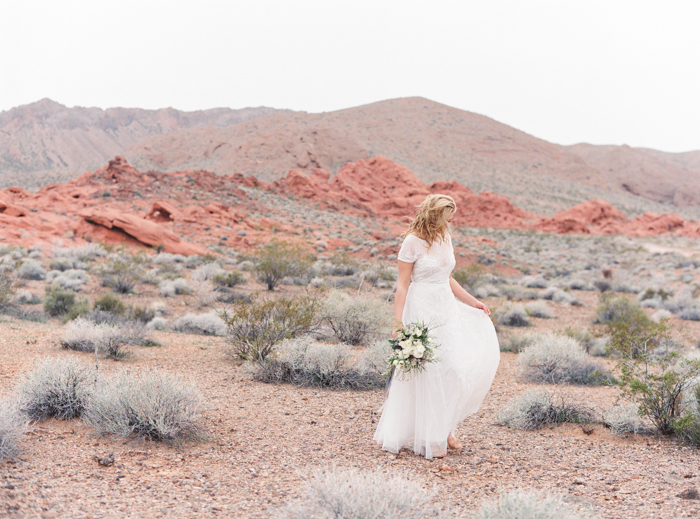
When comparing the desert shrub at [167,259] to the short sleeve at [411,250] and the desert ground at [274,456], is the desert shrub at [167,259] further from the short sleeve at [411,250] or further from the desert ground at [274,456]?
the short sleeve at [411,250]

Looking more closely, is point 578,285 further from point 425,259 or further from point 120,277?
point 425,259

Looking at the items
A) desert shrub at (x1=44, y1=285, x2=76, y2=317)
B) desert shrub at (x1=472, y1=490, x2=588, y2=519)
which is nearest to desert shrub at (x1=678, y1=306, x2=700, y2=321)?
desert shrub at (x1=472, y1=490, x2=588, y2=519)

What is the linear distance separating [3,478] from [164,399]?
1.23 meters

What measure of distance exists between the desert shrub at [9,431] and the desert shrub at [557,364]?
6005 millimetres

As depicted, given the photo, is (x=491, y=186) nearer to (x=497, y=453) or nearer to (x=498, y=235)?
(x=498, y=235)

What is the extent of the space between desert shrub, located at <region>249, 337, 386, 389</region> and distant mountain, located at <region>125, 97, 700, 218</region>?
47.2m

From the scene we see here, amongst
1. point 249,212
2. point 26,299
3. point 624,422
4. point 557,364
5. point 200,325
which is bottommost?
point 26,299

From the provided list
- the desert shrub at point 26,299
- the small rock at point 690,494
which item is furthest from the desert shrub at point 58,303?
the small rock at point 690,494

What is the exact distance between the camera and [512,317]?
12070 millimetres

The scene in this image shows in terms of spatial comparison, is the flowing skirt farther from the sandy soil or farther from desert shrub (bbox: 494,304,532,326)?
desert shrub (bbox: 494,304,532,326)

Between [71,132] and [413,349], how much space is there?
11856 centimetres

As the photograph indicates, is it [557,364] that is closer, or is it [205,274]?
[557,364]

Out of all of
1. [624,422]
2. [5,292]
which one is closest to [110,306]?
[5,292]

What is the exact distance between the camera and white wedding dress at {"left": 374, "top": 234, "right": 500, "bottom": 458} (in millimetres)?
3846
